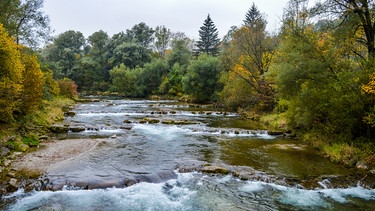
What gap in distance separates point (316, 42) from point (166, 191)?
11.3 m

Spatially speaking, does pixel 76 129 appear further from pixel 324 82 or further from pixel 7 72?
pixel 324 82

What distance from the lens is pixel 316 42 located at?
1402 cm

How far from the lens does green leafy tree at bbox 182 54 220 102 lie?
40969 mm

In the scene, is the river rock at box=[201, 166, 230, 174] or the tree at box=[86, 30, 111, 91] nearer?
the river rock at box=[201, 166, 230, 174]

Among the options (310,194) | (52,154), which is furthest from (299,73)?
(52,154)

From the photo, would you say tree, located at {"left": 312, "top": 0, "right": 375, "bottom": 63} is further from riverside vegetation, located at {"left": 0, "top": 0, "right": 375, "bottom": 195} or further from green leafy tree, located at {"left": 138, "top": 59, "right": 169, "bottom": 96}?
green leafy tree, located at {"left": 138, "top": 59, "right": 169, "bottom": 96}

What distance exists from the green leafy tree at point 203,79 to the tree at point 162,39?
36.4m

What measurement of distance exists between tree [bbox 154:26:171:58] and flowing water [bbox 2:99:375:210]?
211 feet

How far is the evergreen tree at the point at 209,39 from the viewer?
63.7 m

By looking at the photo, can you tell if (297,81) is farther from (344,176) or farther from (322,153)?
(344,176)

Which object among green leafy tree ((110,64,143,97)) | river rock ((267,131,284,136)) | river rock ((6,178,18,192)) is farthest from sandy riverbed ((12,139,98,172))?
green leafy tree ((110,64,143,97))

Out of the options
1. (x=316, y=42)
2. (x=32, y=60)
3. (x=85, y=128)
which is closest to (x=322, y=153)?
(x=316, y=42)

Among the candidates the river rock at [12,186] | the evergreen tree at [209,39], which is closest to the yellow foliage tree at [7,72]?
the river rock at [12,186]

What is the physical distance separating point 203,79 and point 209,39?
26.0 meters
